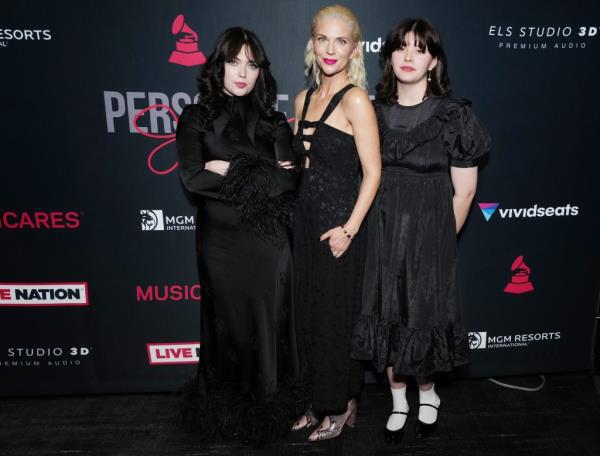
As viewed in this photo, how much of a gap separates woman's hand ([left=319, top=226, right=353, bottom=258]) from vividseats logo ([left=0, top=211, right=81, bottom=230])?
155 centimetres

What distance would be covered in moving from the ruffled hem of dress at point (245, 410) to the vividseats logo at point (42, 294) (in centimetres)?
100

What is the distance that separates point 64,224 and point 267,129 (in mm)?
1422

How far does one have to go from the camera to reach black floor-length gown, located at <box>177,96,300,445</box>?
7.14 feet

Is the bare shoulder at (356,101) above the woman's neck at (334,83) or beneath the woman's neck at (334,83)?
beneath

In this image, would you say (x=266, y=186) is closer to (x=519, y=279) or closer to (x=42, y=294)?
(x=42, y=294)

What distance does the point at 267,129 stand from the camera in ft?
7.45

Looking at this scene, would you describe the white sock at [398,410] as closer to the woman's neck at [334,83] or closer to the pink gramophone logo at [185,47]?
the woman's neck at [334,83]

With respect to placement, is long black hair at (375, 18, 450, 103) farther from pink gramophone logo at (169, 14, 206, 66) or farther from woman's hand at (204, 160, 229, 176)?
pink gramophone logo at (169, 14, 206, 66)

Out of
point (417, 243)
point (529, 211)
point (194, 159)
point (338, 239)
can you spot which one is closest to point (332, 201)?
point (338, 239)

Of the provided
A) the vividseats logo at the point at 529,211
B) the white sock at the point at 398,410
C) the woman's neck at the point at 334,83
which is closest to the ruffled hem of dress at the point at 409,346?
the white sock at the point at 398,410

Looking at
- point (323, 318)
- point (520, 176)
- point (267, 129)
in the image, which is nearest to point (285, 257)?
point (323, 318)

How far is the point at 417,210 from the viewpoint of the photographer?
7.32ft

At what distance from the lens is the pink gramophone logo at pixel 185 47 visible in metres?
2.63

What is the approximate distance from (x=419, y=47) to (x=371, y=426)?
6.51ft
